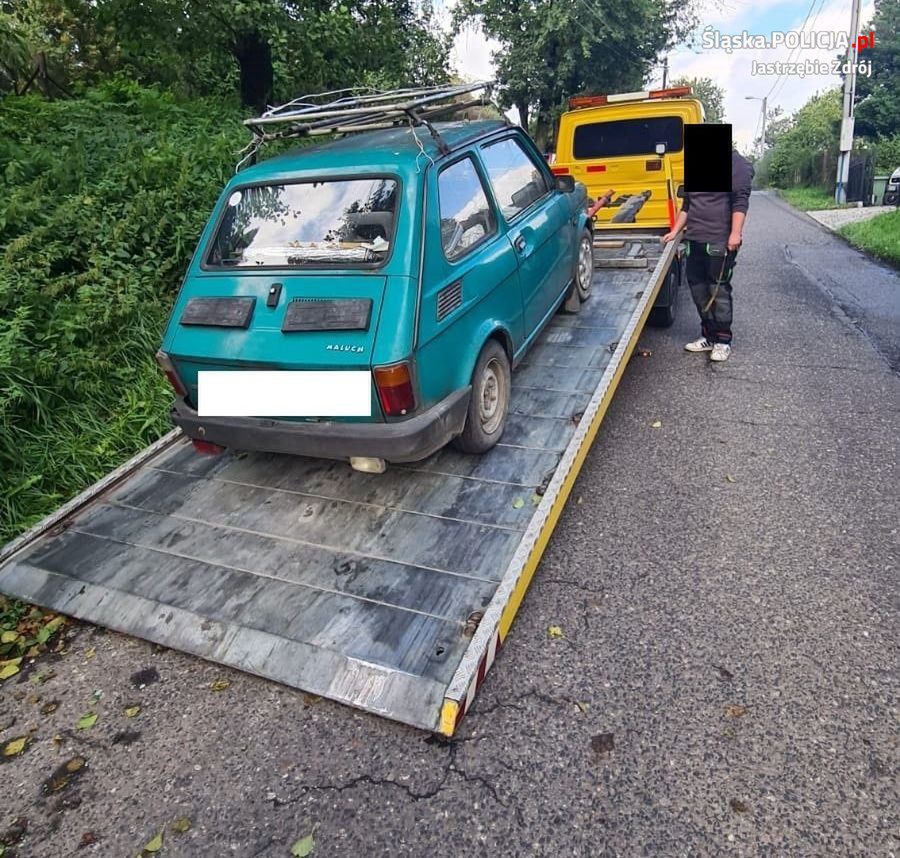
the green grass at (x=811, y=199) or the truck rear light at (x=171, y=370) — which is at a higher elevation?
the truck rear light at (x=171, y=370)

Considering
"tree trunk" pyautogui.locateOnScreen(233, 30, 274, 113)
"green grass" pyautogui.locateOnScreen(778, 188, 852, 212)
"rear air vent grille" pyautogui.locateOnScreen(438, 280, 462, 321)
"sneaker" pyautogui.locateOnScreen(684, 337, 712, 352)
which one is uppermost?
"tree trunk" pyautogui.locateOnScreen(233, 30, 274, 113)

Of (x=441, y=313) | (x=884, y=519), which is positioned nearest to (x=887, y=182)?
(x=884, y=519)

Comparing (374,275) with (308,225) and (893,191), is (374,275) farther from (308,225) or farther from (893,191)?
(893,191)

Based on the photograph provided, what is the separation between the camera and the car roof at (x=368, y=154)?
3.22 metres

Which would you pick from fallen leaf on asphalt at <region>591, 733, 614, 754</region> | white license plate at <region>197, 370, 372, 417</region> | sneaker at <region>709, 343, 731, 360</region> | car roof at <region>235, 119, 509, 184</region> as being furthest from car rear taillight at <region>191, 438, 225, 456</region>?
sneaker at <region>709, 343, 731, 360</region>

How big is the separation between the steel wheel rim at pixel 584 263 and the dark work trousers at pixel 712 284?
0.81 m

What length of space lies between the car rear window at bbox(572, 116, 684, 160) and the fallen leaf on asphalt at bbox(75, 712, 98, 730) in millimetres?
6754

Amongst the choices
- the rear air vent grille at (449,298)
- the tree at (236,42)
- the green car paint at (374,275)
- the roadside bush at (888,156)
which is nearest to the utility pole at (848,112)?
the roadside bush at (888,156)

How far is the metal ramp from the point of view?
2.42 metres

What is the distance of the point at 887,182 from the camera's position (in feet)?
59.4

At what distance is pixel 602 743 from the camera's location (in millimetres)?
2311

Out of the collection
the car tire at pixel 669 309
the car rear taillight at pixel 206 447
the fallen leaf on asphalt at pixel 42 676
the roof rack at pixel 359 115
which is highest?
the roof rack at pixel 359 115

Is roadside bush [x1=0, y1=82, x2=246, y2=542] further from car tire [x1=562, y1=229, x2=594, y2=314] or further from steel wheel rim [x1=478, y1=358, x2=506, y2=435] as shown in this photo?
car tire [x1=562, y1=229, x2=594, y2=314]

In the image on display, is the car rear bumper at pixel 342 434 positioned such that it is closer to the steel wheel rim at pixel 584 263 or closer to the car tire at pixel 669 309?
the steel wheel rim at pixel 584 263
